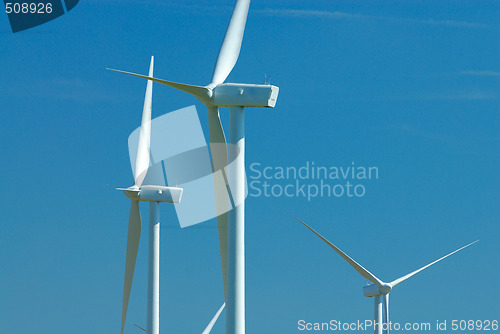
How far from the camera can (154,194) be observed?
53.4 meters

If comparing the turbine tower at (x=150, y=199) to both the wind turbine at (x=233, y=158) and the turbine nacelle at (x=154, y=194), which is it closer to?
the turbine nacelle at (x=154, y=194)

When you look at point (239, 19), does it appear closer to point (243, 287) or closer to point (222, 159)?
point (222, 159)

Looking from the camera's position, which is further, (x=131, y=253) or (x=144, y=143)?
(x=144, y=143)

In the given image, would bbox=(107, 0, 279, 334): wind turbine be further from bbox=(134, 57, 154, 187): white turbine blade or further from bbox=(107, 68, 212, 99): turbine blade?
bbox=(134, 57, 154, 187): white turbine blade

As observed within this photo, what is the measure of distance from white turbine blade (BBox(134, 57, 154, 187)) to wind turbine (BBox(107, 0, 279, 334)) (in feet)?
54.3

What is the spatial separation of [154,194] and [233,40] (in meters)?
16.4

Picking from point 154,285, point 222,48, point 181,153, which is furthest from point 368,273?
point 222,48

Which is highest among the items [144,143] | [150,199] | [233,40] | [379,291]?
[233,40]

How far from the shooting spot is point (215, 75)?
123ft

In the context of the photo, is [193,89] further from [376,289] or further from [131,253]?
[376,289]

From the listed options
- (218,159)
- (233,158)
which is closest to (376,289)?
(218,159)

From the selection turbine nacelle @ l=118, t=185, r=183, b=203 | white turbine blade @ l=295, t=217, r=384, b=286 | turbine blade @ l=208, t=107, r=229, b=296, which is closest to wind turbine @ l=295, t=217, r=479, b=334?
white turbine blade @ l=295, t=217, r=384, b=286

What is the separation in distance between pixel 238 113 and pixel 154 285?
19904 millimetres

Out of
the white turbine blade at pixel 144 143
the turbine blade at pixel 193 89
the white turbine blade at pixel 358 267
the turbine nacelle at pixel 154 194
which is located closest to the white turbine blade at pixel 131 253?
the turbine nacelle at pixel 154 194
